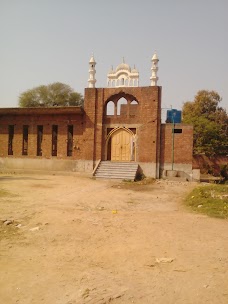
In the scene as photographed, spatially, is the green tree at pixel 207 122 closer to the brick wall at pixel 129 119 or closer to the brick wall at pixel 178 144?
the brick wall at pixel 178 144

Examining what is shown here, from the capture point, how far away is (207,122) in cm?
2927

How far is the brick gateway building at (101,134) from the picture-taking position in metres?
17.4

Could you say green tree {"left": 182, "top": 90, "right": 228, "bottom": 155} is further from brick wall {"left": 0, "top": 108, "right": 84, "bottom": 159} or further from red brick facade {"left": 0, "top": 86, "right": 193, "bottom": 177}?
brick wall {"left": 0, "top": 108, "right": 84, "bottom": 159}

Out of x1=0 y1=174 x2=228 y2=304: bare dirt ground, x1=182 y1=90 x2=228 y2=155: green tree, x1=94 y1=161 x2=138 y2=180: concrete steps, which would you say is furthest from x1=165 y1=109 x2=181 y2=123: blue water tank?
x1=0 y1=174 x2=228 y2=304: bare dirt ground

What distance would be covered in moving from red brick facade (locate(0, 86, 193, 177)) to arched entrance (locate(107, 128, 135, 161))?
10 cm

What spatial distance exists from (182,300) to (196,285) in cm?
43

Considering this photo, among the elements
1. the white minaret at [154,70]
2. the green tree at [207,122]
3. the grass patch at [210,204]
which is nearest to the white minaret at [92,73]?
the white minaret at [154,70]

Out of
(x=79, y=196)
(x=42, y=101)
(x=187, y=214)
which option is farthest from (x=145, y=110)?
(x=42, y=101)

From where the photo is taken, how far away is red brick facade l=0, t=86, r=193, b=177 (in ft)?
57.0

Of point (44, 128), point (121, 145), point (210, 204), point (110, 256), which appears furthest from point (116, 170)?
point (110, 256)

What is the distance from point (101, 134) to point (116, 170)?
3.01 metres

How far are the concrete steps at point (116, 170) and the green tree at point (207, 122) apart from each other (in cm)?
1217

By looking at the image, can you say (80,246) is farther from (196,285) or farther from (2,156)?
(2,156)

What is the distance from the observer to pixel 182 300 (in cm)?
313
